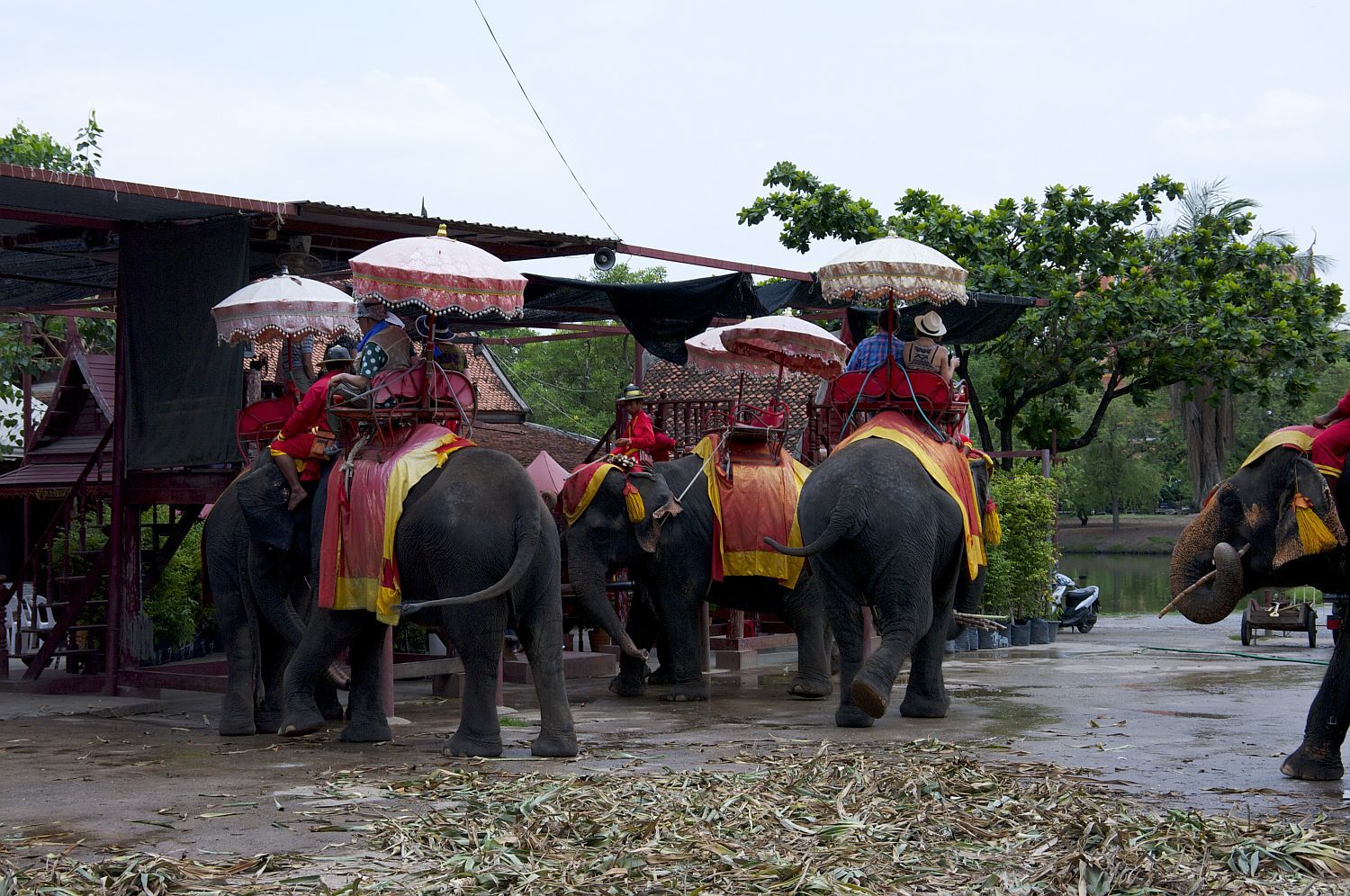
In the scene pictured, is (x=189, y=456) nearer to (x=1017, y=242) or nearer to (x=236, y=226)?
(x=236, y=226)

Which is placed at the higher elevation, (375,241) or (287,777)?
(375,241)

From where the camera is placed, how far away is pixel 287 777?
23.4ft

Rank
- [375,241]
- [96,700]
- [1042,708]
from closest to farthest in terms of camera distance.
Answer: [1042,708] → [96,700] → [375,241]

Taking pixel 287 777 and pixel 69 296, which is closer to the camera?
pixel 287 777

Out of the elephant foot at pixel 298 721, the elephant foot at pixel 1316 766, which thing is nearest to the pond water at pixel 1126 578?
the elephant foot at pixel 1316 766

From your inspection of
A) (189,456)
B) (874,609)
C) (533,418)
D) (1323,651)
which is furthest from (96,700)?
(533,418)

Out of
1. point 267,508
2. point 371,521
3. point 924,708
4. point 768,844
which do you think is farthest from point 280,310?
point 768,844

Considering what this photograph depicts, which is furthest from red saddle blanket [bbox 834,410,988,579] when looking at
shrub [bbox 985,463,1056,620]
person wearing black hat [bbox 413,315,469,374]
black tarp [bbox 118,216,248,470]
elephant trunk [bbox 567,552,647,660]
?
shrub [bbox 985,463,1056,620]

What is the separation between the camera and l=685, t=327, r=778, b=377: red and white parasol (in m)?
13.1

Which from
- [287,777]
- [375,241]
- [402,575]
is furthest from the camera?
[375,241]

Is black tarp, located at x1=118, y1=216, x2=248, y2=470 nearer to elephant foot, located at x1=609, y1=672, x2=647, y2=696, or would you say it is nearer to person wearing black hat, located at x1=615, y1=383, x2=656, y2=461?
person wearing black hat, located at x1=615, y1=383, x2=656, y2=461

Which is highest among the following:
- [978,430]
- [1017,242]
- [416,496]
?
[1017,242]

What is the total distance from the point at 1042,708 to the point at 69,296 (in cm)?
944

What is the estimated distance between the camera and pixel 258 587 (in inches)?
355
